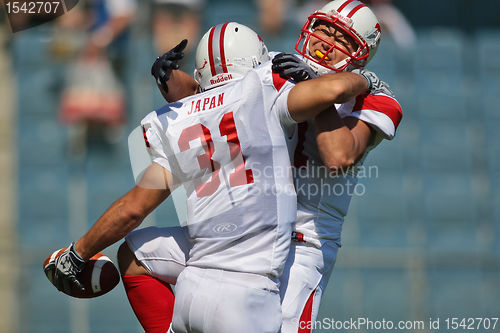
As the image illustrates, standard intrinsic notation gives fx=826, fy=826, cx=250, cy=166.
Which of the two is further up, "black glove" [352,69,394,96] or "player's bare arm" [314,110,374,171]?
"black glove" [352,69,394,96]

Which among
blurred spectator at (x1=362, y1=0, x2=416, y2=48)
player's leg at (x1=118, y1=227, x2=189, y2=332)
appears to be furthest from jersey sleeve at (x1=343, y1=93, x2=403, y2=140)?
blurred spectator at (x1=362, y1=0, x2=416, y2=48)

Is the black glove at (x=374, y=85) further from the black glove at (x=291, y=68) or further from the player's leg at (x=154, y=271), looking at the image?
the player's leg at (x=154, y=271)

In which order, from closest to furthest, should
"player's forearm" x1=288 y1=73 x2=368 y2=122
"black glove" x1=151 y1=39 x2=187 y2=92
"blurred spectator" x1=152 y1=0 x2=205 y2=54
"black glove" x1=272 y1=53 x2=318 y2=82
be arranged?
1. "player's forearm" x1=288 y1=73 x2=368 y2=122
2. "black glove" x1=272 y1=53 x2=318 y2=82
3. "black glove" x1=151 y1=39 x2=187 y2=92
4. "blurred spectator" x1=152 y1=0 x2=205 y2=54

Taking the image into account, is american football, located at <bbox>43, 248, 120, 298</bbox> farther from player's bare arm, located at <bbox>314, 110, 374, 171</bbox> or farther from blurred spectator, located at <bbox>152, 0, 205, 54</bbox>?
blurred spectator, located at <bbox>152, 0, 205, 54</bbox>

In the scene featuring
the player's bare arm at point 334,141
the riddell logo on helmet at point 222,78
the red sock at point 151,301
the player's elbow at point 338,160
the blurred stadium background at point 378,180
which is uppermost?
the riddell logo on helmet at point 222,78

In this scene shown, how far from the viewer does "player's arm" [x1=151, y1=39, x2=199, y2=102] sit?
121 inches

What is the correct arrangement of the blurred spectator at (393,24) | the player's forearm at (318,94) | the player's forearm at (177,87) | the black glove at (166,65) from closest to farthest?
1. the player's forearm at (318,94)
2. the black glove at (166,65)
3. the player's forearm at (177,87)
4. the blurred spectator at (393,24)

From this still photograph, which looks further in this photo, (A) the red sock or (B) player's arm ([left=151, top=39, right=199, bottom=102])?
(B) player's arm ([left=151, top=39, right=199, bottom=102])

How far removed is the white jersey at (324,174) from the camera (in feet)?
9.55

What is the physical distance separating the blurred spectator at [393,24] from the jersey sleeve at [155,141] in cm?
495

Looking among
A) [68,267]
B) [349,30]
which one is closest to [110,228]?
[68,267]

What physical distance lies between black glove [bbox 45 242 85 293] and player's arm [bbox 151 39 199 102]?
0.69 metres

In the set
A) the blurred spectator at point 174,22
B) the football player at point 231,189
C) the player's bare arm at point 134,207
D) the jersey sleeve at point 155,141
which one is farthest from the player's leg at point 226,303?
the blurred spectator at point 174,22

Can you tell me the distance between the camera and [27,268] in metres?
6.71
